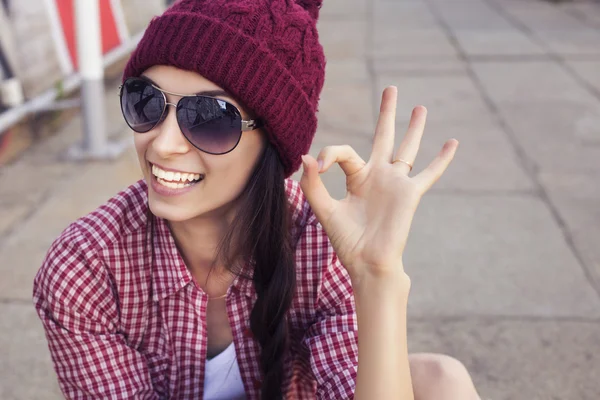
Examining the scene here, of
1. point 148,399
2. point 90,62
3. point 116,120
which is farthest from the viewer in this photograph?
point 116,120

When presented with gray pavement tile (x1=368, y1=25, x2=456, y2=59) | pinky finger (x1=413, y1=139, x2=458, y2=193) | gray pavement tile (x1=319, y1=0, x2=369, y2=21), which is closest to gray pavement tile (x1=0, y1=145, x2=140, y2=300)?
pinky finger (x1=413, y1=139, x2=458, y2=193)

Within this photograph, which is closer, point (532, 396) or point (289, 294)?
point (289, 294)

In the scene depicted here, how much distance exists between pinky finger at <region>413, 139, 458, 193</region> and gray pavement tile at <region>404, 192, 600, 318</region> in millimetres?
1378

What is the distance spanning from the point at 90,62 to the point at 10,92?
0.67 meters

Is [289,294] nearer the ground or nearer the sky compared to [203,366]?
nearer the sky

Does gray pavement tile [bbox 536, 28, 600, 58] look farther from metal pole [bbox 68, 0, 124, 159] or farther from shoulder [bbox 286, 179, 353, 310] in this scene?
shoulder [bbox 286, 179, 353, 310]

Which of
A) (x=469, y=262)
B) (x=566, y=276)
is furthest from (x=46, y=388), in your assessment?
(x=566, y=276)

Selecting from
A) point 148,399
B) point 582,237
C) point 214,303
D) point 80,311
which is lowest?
point 582,237

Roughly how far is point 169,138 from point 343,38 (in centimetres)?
685

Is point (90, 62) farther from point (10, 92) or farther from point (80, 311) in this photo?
point (80, 311)

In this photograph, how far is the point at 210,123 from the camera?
1588 millimetres

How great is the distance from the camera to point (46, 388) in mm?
2473

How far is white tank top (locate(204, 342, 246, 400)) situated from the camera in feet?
6.19

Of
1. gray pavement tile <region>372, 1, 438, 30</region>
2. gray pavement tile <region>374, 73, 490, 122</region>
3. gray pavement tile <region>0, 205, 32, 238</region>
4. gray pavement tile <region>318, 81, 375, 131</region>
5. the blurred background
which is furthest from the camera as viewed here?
gray pavement tile <region>372, 1, 438, 30</region>
